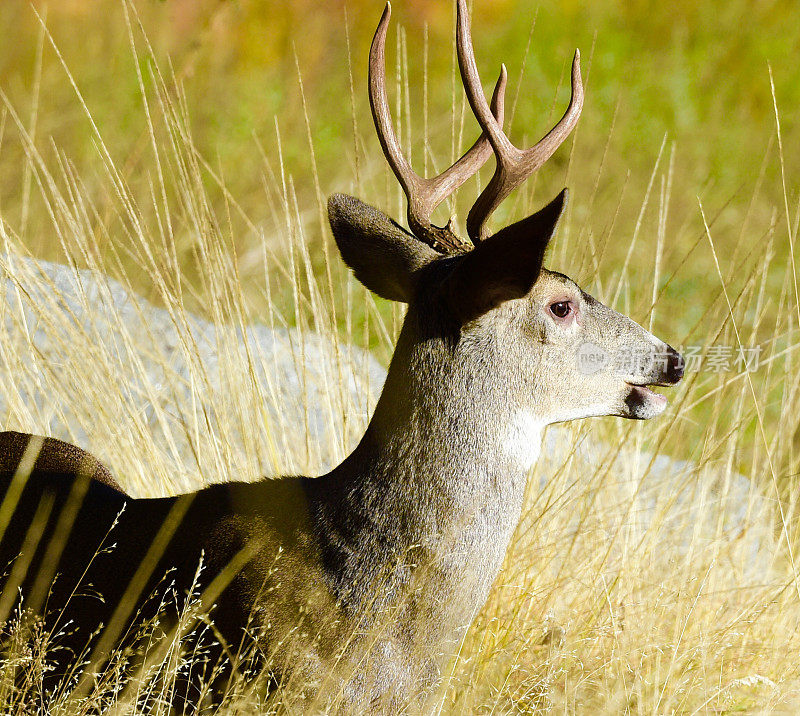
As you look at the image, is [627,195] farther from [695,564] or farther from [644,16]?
[695,564]

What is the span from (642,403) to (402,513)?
2.16 ft

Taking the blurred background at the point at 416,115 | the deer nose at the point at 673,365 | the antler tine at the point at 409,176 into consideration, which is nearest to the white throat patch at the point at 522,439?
the deer nose at the point at 673,365

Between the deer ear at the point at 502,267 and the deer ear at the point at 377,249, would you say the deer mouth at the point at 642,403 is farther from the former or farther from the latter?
the deer ear at the point at 377,249

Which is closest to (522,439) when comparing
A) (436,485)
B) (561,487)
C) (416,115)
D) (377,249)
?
(436,485)

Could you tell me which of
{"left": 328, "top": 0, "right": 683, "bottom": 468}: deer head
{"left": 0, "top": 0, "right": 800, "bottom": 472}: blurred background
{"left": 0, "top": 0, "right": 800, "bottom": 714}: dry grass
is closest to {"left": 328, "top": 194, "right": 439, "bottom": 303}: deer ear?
{"left": 328, "top": 0, "right": 683, "bottom": 468}: deer head

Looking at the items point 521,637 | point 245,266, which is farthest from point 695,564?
point 245,266

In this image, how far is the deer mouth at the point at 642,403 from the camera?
108 inches

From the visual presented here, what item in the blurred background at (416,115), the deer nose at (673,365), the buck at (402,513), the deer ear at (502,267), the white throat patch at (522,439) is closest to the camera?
the deer ear at (502,267)

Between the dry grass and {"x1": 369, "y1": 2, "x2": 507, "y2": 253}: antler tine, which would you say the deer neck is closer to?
the dry grass

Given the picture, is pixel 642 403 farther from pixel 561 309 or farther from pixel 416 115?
pixel 416 115

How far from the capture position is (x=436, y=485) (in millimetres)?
2514

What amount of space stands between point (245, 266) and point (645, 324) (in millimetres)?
2325

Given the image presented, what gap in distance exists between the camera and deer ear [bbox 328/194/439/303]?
9.14 ft

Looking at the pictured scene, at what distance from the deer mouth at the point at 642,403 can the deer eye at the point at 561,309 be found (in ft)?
0.81
